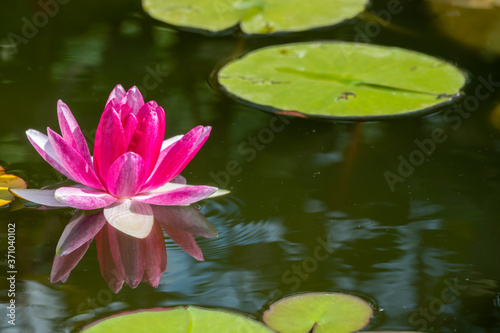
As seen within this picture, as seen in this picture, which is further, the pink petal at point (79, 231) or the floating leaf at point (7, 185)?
the floating leaf at point (7, 185)

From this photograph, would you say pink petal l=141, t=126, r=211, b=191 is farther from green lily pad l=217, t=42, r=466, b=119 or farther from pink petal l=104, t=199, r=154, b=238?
green lily pad l=217, t=42, r=466, b=119

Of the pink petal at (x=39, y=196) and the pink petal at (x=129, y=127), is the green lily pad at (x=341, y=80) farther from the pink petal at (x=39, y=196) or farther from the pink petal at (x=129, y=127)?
the pink petal at (x=39, y=196)

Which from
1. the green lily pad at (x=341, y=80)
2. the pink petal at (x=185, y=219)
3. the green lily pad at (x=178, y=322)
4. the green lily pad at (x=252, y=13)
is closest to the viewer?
the green lily pad at (x=178, y=322)

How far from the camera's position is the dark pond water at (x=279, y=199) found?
1595 mm

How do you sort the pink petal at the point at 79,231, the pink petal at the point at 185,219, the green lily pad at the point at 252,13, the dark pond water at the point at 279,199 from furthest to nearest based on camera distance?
1. the green lily pad at the point at 252,13
2. the pink petal at the point at 185,219
3. the pink petal at the point at 79,231
4. the dark pond water at the point at 279,199

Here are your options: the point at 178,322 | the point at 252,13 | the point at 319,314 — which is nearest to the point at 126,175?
the point at 178,322

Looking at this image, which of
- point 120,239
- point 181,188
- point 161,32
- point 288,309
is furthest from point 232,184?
point 161,32

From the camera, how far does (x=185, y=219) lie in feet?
6.22

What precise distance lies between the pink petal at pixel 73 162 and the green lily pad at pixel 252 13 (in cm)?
163

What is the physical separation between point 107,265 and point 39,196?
0.34 meters

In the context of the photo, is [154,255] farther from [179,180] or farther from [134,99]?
[134,99]

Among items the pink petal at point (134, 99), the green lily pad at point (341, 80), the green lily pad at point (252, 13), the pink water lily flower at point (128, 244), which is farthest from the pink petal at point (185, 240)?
the green lily pad at point (252, 13)

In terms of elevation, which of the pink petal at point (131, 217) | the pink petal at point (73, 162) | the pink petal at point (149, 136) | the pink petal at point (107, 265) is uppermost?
the pink petal at point (149, 136)

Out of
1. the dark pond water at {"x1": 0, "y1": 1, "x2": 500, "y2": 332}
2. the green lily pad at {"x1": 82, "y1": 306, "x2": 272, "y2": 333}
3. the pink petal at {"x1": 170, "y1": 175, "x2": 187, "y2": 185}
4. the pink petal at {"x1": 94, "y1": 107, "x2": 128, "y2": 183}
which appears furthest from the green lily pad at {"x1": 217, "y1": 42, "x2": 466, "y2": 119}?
the green lily pad at {"x1": 82, "y1": 306, "x2": 272, "y2": 333}
